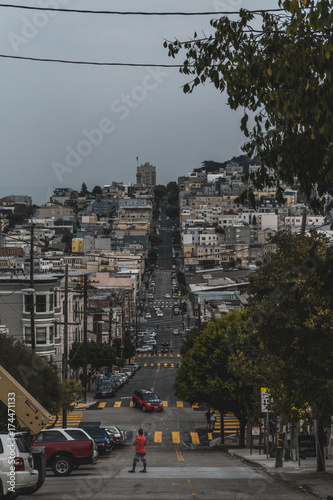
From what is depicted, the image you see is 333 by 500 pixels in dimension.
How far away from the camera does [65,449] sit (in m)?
24.6

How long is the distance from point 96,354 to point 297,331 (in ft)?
200

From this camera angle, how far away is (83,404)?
61.8 m

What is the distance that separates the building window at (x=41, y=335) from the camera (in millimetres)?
60406

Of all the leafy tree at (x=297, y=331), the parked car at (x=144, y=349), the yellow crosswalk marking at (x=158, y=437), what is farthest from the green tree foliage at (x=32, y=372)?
the parked car at (x=144, y=349)

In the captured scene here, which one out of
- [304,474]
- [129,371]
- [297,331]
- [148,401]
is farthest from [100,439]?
[129,371]

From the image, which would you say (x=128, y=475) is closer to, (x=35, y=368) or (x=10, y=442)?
(x=10, y=442)

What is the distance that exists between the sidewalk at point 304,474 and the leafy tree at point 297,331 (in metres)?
1.08

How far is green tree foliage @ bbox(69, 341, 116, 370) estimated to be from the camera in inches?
2938

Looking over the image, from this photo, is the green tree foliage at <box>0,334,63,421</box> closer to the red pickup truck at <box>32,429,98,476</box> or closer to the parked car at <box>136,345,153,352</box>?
the red pickup truck at <box>32,429,98,476</box>

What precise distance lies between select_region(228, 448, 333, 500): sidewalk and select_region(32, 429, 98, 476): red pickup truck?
5.71 meters

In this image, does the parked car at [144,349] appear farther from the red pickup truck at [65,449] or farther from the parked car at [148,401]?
the red pickup truck at [65,449]

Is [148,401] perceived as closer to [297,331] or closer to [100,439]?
[100,439]

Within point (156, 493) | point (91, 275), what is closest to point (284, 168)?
point (156, 493)

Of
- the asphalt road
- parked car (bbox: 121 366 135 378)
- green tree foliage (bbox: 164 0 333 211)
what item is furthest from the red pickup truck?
parked car (bbox: 121 366 135 378)
